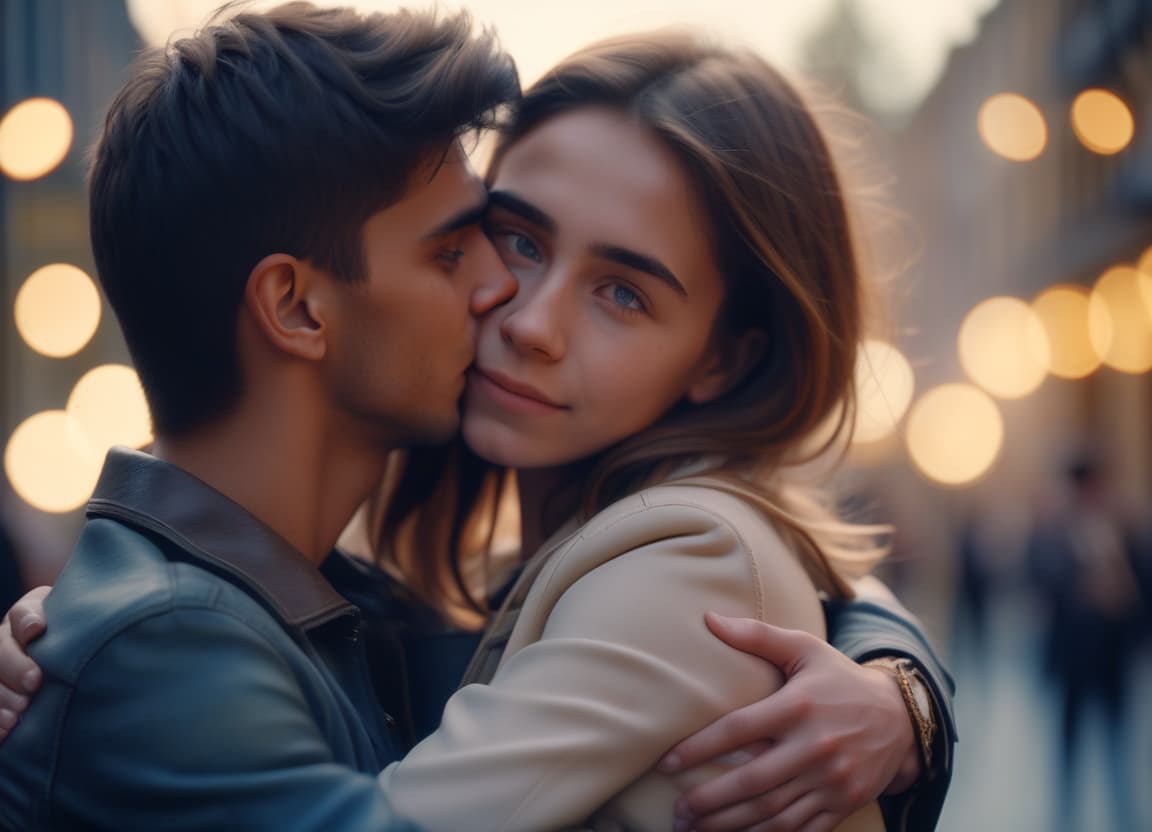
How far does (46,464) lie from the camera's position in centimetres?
824

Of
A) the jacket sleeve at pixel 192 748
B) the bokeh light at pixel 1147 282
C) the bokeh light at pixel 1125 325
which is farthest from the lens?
the bokeh light at pixel 1125 325

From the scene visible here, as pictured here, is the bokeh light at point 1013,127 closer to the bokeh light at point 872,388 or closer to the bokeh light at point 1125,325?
the bokeh light at point 1125,325

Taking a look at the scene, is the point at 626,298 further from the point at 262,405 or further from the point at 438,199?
the point at 262,405

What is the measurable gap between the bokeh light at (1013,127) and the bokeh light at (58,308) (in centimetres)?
1030

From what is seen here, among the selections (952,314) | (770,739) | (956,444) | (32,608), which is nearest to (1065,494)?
(770,739)

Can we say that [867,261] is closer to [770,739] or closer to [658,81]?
[658,81]

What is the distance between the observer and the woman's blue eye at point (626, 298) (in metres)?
2.86

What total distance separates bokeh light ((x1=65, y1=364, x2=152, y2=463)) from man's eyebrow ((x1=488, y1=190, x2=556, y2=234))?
5.63 meters

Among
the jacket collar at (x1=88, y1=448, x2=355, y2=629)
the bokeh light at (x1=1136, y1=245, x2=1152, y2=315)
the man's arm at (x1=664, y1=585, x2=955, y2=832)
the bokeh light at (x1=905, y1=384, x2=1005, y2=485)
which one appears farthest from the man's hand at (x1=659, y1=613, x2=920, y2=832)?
the bokeh light at (x1=905, y1=384, x2=1005, y2=485)

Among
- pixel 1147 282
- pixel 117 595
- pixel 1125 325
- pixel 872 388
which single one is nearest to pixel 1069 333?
pixel 1125 325

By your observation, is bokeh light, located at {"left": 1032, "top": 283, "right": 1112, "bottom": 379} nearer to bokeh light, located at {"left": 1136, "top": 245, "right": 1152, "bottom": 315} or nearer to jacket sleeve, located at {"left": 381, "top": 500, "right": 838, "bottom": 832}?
bokeh light, located at {"left": 1136, "top": 245, "right": 1152, "bottom": 315}

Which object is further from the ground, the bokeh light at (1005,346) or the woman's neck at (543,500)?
the woman's neck at (543,500)

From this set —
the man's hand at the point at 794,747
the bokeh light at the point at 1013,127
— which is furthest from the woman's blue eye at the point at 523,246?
the bokeh light at the point at 1013,127

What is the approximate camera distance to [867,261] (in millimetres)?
3279
